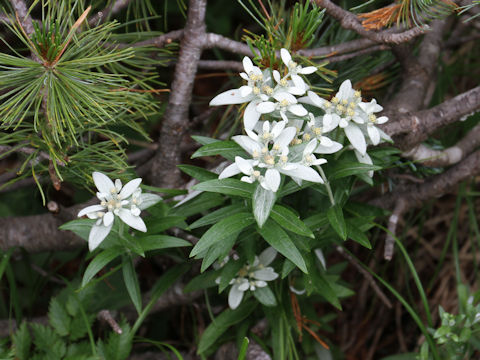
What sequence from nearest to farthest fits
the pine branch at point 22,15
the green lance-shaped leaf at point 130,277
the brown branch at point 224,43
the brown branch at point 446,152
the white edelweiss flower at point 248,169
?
the white edelweiss flower at point 248,169 → the pine branch at point 22,15 → the green lance-shaped leaf at point 130,277 → the brown branch at point 224,43 → the brown branch at point 446,152

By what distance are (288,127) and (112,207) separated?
0.34 meters

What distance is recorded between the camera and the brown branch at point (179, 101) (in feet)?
3.72

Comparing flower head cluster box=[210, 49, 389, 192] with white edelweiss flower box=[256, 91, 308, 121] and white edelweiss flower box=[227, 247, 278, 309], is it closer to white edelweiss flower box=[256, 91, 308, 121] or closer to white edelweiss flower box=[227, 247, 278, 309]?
white edelweiss flower box=[256, 91, 308, 121]

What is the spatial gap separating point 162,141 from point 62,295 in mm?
499

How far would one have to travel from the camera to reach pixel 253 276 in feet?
3.67

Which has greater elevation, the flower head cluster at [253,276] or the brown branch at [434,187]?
the brown branch at [434,187]

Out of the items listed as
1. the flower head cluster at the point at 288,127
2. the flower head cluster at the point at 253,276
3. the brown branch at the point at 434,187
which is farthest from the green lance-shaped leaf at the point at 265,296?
the brown branch at the point at 434,187

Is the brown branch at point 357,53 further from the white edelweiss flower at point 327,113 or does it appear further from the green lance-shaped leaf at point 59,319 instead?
the green lance-shaped leaf at point 59,319

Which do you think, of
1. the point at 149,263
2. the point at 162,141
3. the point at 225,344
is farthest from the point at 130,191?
the point at 149,263

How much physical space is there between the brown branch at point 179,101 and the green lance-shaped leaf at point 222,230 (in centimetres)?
40

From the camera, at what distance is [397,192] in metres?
1.38

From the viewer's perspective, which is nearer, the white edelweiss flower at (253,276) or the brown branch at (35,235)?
the white edelweiss flower at (253,276)

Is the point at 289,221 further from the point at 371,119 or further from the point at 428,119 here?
the point at 428,119

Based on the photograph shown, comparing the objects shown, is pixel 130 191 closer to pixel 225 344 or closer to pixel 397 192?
pixel 225 344
